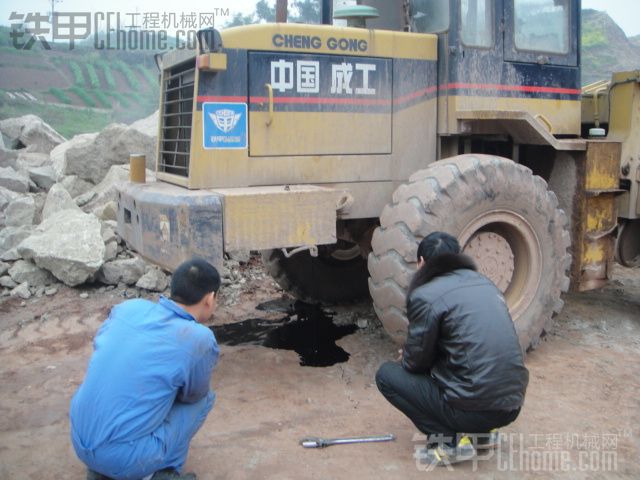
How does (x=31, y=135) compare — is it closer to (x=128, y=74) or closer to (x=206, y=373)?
(x=206, y=373)

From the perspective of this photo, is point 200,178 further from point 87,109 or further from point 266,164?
point 87,109

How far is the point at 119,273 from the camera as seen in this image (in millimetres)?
6820

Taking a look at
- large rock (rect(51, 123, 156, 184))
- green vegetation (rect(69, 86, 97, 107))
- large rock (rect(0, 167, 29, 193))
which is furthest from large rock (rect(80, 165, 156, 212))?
green vegetation (rect(69, 86, 97, 107))

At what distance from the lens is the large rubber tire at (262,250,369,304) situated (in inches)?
259

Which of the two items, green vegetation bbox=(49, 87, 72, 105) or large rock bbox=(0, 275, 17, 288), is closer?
large rock bbox=(0, 275, 17, 288)

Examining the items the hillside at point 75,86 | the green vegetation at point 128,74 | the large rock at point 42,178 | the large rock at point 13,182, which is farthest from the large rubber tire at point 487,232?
the green vegetation at point 128,74

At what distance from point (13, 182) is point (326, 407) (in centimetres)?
658

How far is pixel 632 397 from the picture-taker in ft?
14.8

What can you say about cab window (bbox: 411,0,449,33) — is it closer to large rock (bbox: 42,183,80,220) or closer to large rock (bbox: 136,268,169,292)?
large rock (bbox: 136,268,169,292)

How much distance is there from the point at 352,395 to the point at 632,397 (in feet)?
5.94

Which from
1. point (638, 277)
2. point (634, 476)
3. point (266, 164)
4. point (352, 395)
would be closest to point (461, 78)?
point (266, 164)

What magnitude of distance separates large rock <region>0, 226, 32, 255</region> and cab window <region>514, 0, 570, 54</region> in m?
5.22

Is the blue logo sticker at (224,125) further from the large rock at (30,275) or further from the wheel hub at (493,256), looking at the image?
the large rock at (30,275)

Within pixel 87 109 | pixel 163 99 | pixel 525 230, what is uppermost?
pixel 87 109
